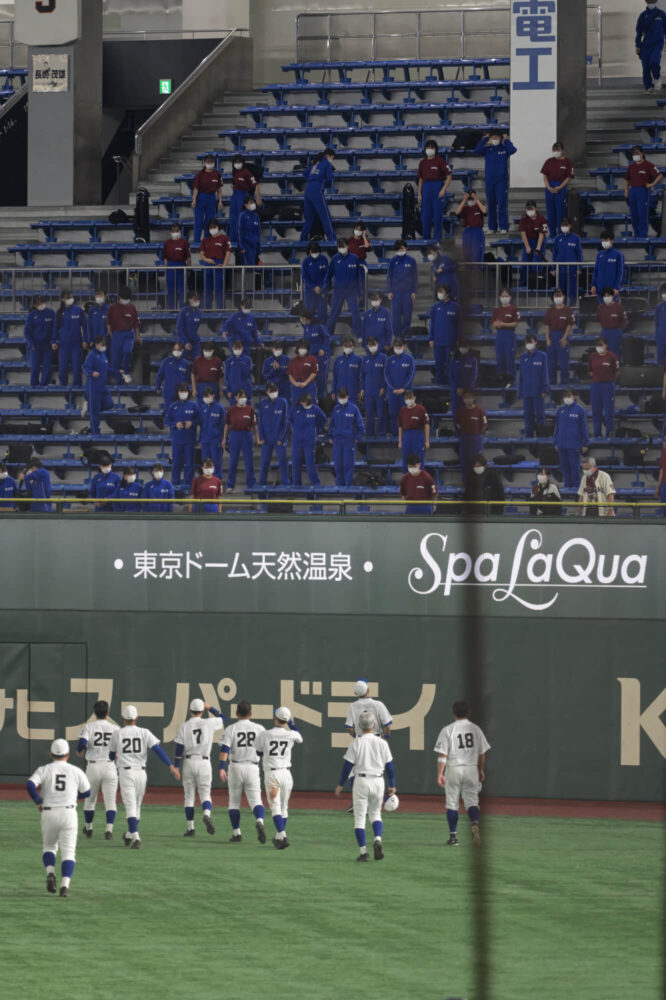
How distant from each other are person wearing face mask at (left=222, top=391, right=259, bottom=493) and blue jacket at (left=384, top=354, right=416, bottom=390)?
70.5 inches

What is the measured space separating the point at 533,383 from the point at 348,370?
2.33m

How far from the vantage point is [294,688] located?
18672 mm

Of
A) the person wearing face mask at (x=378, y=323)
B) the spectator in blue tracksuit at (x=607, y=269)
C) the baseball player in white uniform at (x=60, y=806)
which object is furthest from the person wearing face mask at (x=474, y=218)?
the baseball player in white uniform at (x=60, y=806)

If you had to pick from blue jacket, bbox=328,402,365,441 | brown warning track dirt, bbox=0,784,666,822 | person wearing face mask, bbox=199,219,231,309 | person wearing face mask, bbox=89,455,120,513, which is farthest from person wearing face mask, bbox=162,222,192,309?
brown warning track dirt, bbox=0,784,666,822

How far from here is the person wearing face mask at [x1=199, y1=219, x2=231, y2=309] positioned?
2350 centimetres

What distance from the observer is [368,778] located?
14242mm

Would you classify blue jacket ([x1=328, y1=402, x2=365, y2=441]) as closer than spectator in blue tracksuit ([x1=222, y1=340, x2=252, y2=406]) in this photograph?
Yes

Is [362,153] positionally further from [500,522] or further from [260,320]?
[500,522]

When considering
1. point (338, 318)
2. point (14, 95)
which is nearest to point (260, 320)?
point (338, 318)

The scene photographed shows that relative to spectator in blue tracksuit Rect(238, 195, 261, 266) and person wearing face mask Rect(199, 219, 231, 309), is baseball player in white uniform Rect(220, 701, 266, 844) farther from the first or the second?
spectator in blue tracksuit Rect(238, 195, 261, 266)

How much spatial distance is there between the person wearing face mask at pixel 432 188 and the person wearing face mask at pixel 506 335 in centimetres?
327

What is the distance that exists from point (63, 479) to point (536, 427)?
20.6 feet

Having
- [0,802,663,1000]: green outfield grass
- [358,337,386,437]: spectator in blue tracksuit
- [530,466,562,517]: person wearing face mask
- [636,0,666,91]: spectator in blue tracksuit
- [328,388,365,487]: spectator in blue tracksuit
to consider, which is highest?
[636,0,666,91]: spectator in blue tracksuit

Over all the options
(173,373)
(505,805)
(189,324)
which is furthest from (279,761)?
(189,324)
